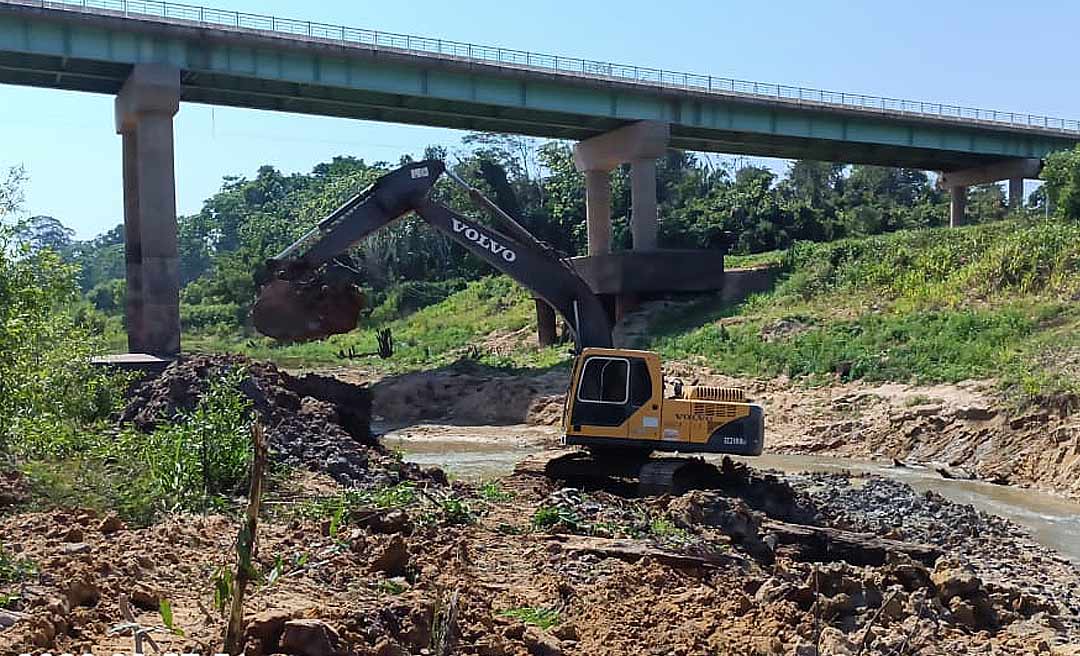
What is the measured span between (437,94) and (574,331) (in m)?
19.7

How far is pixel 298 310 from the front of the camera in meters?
23.6

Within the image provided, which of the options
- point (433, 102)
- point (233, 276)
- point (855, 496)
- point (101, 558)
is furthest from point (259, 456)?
point (233, 276)

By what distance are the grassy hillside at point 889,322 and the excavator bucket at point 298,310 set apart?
13.7m

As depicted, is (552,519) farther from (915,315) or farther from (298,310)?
(915,315)

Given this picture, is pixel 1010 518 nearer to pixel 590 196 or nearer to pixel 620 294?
pixel 620 294

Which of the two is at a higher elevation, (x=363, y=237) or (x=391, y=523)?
(x=363, y=237)

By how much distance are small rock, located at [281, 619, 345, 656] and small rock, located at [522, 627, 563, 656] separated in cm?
177

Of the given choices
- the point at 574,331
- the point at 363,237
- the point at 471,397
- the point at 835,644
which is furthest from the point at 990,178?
the point at 835,644

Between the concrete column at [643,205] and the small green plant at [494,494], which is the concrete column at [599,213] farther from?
the small green plant at [494,494]

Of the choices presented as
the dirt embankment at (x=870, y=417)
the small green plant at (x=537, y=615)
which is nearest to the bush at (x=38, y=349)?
the small green plant at (x=537, y=615)

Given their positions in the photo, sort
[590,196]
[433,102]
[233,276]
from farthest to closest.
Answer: [233,276]
[590,196]
[433,102]

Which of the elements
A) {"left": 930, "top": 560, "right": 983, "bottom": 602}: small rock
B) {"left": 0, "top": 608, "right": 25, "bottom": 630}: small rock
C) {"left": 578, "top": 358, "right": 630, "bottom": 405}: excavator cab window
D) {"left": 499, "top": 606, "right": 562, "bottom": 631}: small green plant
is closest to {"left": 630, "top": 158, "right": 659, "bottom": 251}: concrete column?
{"left": 578, "top": 358, "right": 630, "bottom": 405}: excavator cab window

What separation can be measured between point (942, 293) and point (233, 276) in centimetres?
4924

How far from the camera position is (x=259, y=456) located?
15.3 ft
